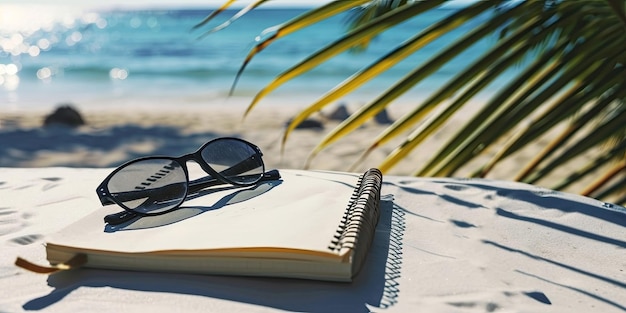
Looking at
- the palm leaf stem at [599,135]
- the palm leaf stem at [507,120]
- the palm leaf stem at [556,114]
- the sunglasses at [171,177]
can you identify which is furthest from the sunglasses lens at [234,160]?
the palm leaf stem at [599,135]

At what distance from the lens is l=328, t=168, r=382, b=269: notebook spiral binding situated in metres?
0.62

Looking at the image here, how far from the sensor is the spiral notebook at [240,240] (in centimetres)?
62

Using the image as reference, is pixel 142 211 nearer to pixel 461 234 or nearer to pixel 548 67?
pixel 461 234

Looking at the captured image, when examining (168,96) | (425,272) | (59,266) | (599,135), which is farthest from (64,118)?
(425,272)

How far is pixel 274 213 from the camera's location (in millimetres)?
731

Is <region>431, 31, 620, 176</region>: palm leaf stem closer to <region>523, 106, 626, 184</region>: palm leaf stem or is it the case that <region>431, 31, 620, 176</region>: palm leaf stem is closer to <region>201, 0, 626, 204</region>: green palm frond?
<region>201, 0, 626, 204</region>: green palm frond

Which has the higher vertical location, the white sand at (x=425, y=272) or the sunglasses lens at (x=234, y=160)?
the sunglasses lens at (x=234, y=160)

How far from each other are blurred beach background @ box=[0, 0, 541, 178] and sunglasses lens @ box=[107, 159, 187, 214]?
221mm

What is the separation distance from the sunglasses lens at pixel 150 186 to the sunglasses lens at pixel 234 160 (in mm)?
69

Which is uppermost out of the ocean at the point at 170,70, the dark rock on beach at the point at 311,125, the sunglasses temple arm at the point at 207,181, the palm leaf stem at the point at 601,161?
the sunglasses temple arm at the point at 207,181

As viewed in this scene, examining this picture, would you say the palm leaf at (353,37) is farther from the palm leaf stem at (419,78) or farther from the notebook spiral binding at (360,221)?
the notebook spiral binding at (360,221)

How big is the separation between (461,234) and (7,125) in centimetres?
482

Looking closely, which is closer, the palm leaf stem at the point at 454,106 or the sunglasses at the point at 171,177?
the sunglasses at the point at 171,177

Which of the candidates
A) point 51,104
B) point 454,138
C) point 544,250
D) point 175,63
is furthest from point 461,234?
point 175,63
